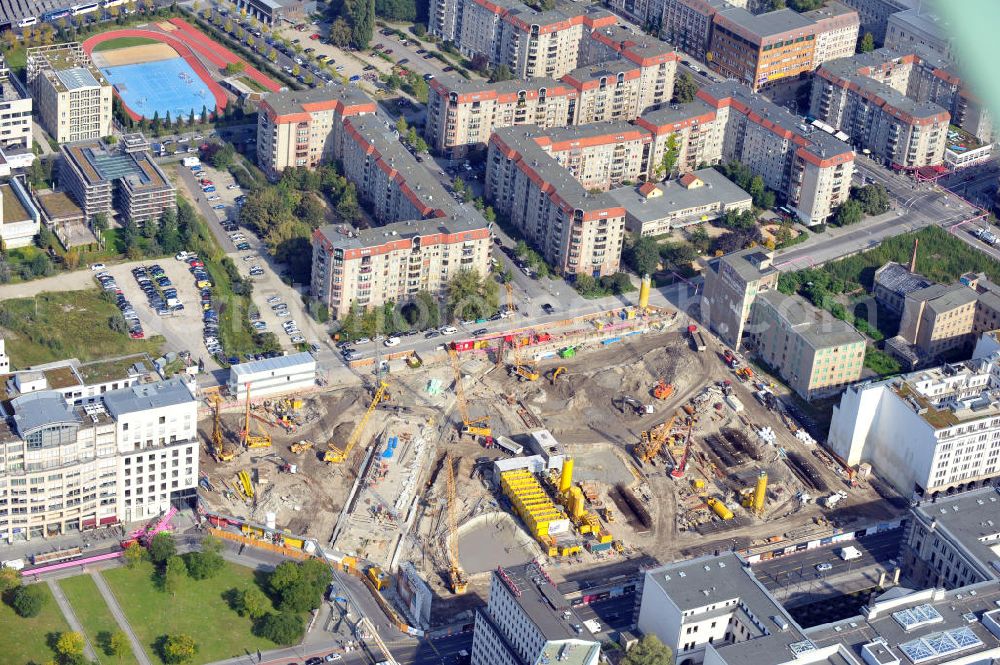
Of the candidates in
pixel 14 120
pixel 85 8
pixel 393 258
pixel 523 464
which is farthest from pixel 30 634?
pixel 85 8

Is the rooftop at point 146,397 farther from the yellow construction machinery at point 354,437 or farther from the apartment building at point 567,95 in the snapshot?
the apartment building at point 567,95

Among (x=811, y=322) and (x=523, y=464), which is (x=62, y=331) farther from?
(x=811, y=322)

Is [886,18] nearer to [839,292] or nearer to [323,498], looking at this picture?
[839,292]

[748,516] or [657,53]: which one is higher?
[657,53]

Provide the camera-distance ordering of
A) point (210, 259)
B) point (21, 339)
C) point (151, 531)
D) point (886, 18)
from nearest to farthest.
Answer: point (151, 531)
point (21, 339)
point (210, 259)
point (886, 18)

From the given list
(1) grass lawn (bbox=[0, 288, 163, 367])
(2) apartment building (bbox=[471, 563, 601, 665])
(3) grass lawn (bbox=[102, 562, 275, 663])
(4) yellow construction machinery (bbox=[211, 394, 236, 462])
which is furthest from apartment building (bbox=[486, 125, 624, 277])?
(3) grass lawn (bbox=[102, 562, 275, 663])

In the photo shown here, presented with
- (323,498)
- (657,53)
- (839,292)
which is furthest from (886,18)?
(323,498)

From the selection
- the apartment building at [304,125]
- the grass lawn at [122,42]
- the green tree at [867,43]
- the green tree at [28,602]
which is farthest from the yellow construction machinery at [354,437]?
the green tree at [867,43]
